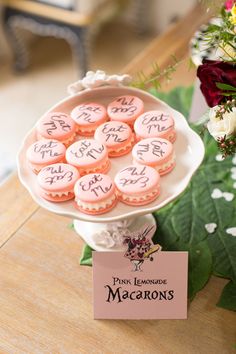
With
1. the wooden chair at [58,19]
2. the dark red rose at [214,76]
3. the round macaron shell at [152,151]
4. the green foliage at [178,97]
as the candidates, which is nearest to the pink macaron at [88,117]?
the round macaron shell at [152,151]

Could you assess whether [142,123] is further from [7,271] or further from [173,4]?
[173,4]

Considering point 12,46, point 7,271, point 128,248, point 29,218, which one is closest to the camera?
point 128,248

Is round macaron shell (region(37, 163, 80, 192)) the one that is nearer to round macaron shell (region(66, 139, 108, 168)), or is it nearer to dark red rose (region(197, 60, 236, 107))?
round macaron shell (region(66, 139, 108, 168))

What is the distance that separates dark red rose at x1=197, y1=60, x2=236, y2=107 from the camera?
0.94 meters

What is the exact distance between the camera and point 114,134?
1003 mm

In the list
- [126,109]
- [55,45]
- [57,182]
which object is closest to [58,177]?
[57,182]

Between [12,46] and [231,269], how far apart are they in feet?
7.19

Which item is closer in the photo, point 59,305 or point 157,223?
point 59,305

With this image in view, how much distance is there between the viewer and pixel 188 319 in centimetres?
97

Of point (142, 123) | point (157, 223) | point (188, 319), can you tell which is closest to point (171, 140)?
point (142, 123)

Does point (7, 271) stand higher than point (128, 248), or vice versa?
point (128, 248)

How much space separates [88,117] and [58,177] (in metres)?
0.18

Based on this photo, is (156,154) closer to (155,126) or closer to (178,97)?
(155,126)

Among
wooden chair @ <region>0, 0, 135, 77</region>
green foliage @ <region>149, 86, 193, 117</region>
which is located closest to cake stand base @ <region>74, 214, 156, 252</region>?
green foliage @ <region>149, 86, 193, 117</region>
